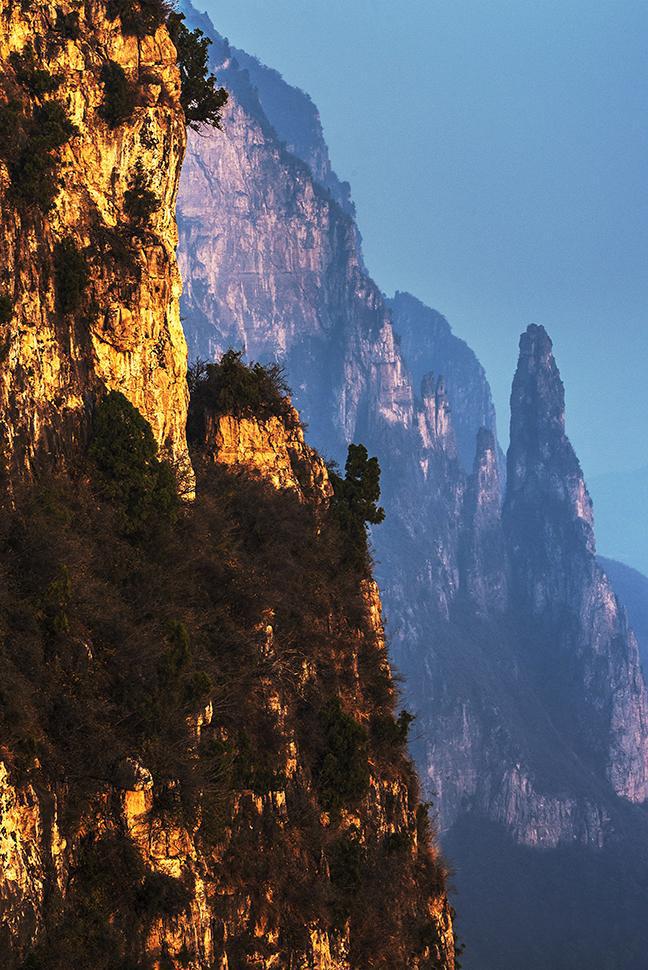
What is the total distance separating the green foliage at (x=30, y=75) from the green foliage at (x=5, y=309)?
28.1ft

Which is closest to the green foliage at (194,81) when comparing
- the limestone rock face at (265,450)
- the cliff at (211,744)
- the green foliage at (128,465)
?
the limestone rock face at (265,450)

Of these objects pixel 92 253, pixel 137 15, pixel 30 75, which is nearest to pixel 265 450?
pixel 92 253

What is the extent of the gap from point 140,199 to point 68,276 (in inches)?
219

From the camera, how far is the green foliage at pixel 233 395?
41.8m

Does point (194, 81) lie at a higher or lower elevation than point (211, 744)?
higher

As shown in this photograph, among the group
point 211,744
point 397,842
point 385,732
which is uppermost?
point 385,732

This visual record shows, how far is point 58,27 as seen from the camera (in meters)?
33.2

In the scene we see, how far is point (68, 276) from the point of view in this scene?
30.4 meters

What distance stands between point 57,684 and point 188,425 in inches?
Answer: 858

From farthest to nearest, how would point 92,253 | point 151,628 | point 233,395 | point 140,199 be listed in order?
point 233,395 → point 140,199 → point 92,253 → point 151,628

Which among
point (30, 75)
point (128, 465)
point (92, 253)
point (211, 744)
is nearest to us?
point (211, 744)

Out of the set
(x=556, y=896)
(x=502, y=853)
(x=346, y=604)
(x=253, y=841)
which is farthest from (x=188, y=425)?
(x=502, y=853)

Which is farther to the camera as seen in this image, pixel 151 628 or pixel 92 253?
pixel 92 253

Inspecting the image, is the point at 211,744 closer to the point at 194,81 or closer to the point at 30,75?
the point at 30,75
